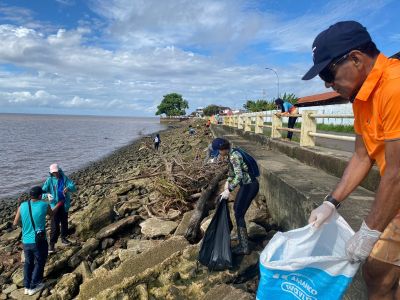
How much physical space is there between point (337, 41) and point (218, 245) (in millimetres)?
2717

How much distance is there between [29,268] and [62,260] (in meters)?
0.53

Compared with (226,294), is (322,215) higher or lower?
higher

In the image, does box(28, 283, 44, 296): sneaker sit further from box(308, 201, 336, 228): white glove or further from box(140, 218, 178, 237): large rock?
box(308, 201, 336, 228): white glove

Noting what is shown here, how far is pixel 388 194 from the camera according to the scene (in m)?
1.58

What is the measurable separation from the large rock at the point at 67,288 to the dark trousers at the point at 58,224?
2107 mm

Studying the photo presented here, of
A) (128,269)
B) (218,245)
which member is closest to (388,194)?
(218,245)

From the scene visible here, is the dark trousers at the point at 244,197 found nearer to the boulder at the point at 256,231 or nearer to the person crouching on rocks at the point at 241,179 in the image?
the person crouching on rocks at the point at 241,179

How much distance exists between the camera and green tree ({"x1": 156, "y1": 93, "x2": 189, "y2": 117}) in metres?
105

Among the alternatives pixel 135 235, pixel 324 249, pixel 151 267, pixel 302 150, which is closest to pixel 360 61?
pixel 324 249

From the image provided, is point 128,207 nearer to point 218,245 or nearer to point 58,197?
Result: point 58,197

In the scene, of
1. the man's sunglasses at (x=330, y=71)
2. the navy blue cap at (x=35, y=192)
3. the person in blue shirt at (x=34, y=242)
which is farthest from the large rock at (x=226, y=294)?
the navy blue cap at (x=35, y=192)

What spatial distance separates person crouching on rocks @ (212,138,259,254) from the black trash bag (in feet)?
1.13

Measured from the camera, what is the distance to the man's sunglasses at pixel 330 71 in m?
1.72

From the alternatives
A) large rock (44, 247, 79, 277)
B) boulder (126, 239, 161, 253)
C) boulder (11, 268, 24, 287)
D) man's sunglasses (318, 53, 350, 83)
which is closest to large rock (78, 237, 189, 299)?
boulder (126, 239, 161, 253)
